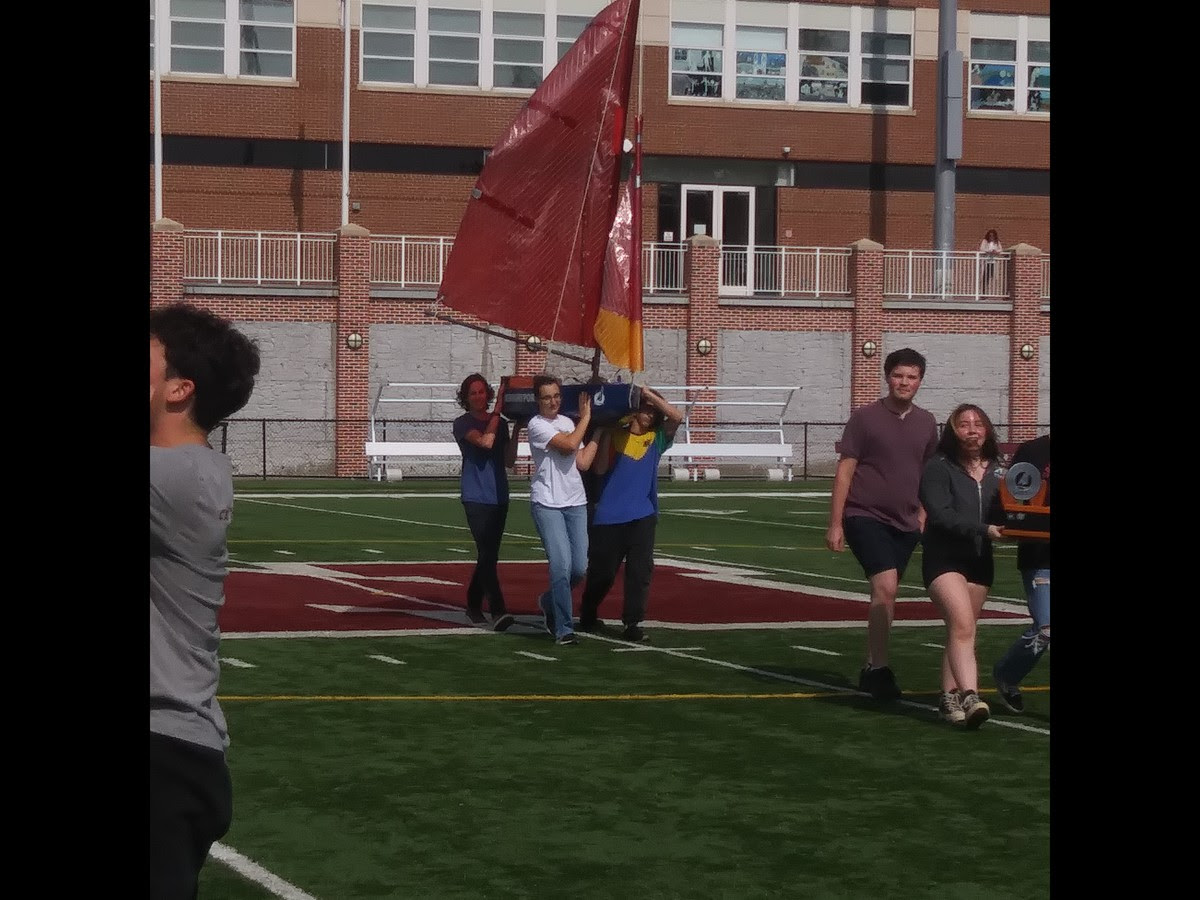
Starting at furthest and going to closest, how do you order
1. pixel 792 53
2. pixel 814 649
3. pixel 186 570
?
pixel 792 53, pixel 814 649, pixel 186 570

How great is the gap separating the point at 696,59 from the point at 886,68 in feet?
15.9

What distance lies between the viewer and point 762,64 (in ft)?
159

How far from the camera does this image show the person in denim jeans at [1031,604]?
9781mm

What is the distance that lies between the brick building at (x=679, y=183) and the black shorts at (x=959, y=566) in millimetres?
30384

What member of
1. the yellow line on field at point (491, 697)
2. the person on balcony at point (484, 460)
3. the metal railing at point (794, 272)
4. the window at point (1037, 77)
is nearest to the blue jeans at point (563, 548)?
the person on balcony at point (484, 460)

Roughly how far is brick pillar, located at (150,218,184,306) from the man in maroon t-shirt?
29.8 meters

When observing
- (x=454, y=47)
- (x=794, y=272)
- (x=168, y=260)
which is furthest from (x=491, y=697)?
(x=454, y=47)

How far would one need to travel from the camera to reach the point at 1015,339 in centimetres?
4403

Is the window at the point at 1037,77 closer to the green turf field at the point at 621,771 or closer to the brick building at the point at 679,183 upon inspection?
Result: the brick building at the point at 679,183

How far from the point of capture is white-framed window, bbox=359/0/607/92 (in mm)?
45688

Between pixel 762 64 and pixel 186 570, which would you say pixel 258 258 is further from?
pixel 186 570

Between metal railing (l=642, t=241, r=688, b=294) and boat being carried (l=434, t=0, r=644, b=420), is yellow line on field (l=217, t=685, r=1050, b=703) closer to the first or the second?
boat being carried (l=434, t=0, r=644, b=420)
